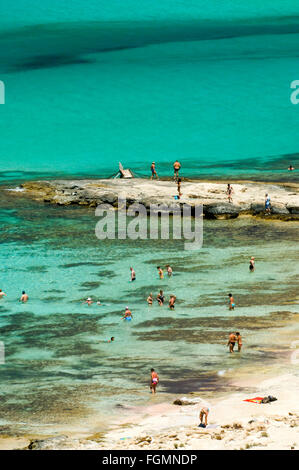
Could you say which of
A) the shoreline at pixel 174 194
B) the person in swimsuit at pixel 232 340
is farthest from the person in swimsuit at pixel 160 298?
the shoreline at pixel 174 194

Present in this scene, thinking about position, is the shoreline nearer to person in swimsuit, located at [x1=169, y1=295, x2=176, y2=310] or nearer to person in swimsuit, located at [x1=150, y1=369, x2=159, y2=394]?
person in swimsuit, located at [x1=169, y1=295, x2=176, y2=310]

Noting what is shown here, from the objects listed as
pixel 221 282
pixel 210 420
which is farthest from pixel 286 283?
pixel 210 420

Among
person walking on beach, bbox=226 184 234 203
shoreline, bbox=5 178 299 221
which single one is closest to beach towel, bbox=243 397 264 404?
shoreline, bbox=5 178 299 221

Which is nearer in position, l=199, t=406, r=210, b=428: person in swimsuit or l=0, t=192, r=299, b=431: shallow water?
l=199, t=406, r=210, b=428: person in swimsuit

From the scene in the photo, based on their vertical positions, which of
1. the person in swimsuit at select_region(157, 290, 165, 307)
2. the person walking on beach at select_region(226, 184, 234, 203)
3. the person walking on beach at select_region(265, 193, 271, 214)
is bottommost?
the person in swimsuit at select_region(157, 290, 165, 307)

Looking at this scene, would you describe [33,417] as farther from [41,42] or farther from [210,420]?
[41,42]

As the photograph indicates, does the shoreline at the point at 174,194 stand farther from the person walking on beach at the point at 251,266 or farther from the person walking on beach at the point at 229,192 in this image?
the person walking on beach at the point at 251,266
